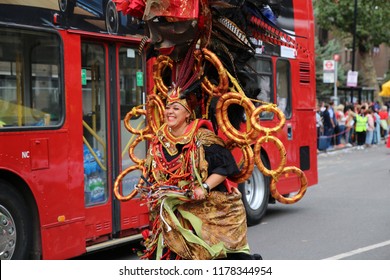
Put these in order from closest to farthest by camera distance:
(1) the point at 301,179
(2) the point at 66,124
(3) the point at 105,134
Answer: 1. (1) the point at 301,179
2. (2) the point at 66,124
3. (3) the point at 105,134

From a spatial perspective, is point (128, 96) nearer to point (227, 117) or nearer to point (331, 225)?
point (227, 117)

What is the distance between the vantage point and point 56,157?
6.80m

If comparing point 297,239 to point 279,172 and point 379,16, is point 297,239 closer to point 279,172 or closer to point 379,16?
point 279,172

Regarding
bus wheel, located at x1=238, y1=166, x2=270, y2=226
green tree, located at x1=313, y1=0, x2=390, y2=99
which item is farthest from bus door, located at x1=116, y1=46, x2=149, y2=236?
green tree, located at x1=313, y1=0, x2=390, y2=99

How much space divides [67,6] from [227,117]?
3021mm

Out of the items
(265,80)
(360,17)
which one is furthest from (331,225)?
(360,17)

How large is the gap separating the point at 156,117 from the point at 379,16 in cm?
3453

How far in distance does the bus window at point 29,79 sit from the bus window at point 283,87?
4827 millimetres

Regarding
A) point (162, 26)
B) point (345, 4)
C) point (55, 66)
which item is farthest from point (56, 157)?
point (345, 4)

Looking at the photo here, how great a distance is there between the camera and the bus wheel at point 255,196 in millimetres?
10305

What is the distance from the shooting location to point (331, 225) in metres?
10.0

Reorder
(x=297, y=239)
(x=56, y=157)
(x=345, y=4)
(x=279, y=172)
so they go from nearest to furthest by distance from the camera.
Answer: (x=279, y=172), (x=56, y=157), (x=297, y=239), (x=345, y=4)

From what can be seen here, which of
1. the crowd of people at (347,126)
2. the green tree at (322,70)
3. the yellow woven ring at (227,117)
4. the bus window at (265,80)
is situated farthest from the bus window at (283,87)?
the green tree at (322,70)

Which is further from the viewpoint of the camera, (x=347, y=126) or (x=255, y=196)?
(x=347, y=126)
